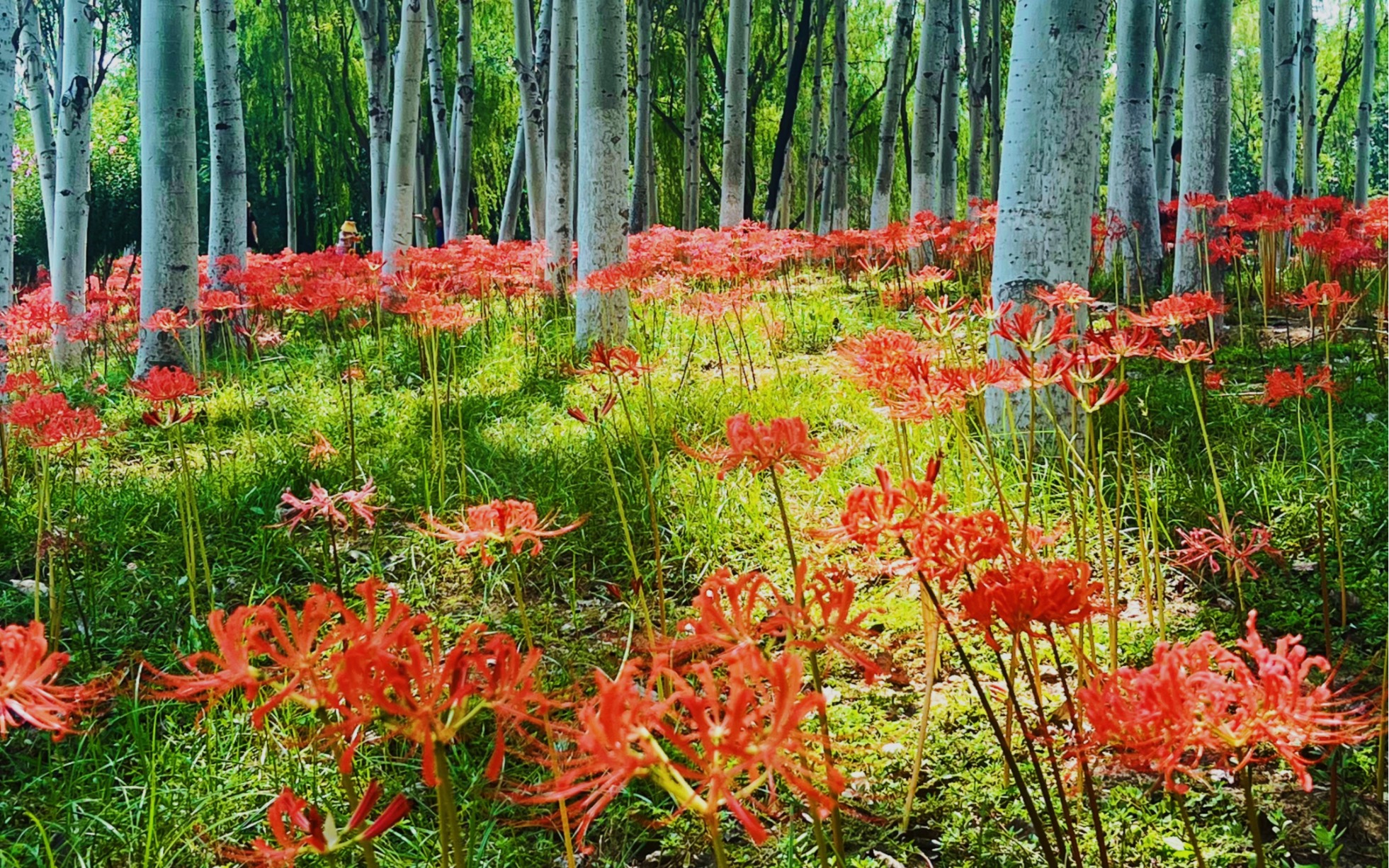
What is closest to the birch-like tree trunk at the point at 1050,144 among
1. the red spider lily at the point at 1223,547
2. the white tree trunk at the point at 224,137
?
the red spider lily at the point at 1223,547

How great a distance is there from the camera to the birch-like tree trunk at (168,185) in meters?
5.79

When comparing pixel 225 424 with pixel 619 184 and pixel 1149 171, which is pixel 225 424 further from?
pixel 1149 171

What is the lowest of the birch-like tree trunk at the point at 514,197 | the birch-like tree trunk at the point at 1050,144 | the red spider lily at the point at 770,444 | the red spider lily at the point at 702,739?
the red spider lily at the point at 702,739

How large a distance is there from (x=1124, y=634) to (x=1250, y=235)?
7952mm

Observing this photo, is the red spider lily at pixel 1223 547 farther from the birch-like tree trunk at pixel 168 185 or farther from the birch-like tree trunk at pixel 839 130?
the birch-like tree trunk at pixel 839 130

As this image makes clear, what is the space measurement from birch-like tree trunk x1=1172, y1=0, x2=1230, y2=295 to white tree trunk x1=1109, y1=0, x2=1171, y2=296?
0.52 m

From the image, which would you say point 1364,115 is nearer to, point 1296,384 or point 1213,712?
point 1296,384

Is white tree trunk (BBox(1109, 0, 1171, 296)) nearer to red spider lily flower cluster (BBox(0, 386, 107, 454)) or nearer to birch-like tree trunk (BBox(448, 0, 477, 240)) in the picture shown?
red spider lily flower cluster (BBox(0, 386, 107, 454))

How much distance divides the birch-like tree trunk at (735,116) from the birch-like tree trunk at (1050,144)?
665cm

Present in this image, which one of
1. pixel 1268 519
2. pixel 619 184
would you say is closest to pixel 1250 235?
pixel 619 184

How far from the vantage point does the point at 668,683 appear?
2.17 meters

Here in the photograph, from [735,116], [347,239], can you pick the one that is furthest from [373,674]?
[347,239]

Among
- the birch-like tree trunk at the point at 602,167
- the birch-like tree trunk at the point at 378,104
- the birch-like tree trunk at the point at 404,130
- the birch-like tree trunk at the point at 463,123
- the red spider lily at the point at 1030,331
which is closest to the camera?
the red spider lily at the point at 1030,331

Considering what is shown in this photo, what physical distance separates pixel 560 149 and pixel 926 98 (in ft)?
13.5
